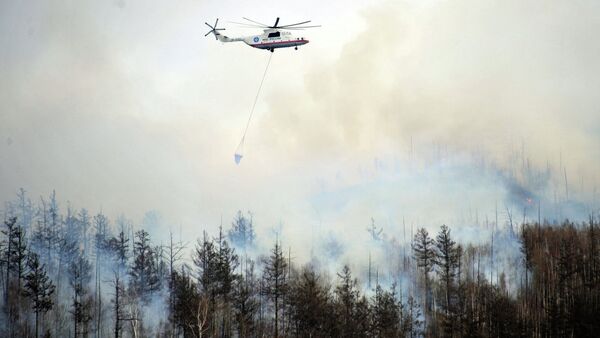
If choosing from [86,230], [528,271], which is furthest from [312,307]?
[86,230]

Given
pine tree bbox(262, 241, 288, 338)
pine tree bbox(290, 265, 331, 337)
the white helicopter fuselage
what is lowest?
pine tree bbox(290, 265, 331, 337)

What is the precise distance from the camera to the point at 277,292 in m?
63.3

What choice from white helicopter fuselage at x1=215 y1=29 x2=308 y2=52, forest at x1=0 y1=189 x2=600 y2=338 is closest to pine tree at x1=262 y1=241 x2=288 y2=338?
forest at x1=0 y1=189 x2=600 y2=338

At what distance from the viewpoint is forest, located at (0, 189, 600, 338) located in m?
60.5

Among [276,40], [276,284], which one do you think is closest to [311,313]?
[276,284]

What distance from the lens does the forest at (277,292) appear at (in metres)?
60.5

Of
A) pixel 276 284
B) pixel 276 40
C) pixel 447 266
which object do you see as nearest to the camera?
pixel 276 40

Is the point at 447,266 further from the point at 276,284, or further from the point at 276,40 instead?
the point at 276,40

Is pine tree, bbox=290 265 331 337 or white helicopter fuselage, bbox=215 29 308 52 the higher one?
white helicopter fuselage, bbox=215 29 308 52

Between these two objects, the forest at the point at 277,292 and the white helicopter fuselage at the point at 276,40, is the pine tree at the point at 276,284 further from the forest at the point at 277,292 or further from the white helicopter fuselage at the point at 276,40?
the white helicopter fuselage at the point at 276,40

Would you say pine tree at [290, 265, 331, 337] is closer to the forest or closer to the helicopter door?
the forest

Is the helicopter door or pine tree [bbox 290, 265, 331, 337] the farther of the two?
pine tree [bbox 290, 265, 331, 337]

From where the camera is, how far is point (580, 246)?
326ft

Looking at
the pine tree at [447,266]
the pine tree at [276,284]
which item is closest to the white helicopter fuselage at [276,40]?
the pine tree at [276,284]
